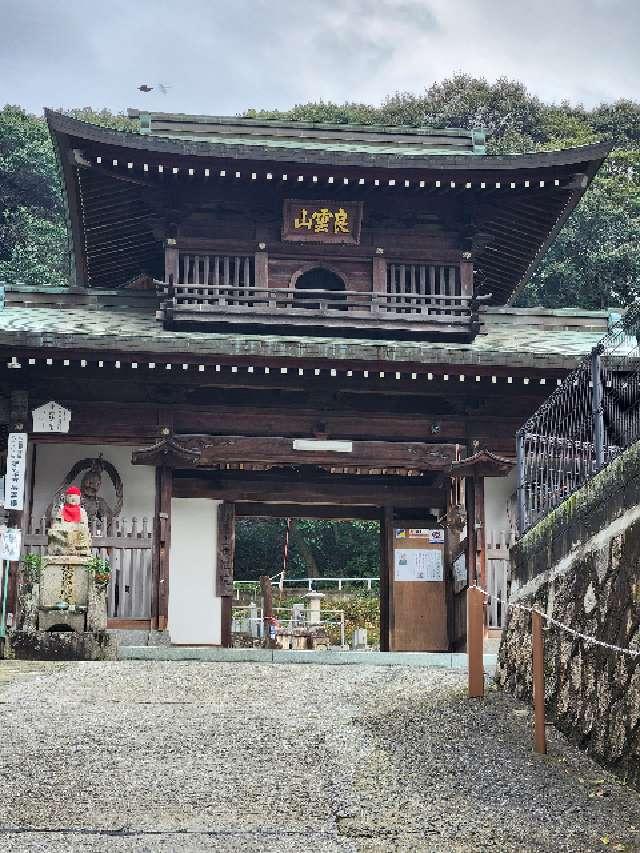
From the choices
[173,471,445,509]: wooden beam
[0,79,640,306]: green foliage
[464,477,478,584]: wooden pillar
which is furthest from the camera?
[0,79,640,306]: green foliage

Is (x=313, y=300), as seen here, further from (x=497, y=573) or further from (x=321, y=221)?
(x=497, y=573)

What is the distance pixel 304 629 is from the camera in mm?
29016

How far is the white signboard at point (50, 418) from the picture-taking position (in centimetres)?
1642

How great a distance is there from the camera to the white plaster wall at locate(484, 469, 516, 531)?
1727cm

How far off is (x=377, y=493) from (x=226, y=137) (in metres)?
7.12

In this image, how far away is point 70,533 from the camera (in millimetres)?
13516

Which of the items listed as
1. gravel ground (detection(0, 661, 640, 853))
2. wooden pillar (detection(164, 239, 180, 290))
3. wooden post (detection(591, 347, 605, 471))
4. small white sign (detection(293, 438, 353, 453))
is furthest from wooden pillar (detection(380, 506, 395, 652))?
wooden post (detection(591, 347, 605, 471))

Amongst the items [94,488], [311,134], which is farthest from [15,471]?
[311,134]

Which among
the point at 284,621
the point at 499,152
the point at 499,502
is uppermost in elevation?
the point at 499,152

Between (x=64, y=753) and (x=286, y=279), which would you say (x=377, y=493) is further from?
(x=64, y=753)

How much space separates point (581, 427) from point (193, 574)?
9237mm

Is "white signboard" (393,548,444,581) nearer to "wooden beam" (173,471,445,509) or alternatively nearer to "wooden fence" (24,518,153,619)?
"wooden beam" (173,471,445,509)

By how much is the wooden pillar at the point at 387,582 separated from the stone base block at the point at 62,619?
5740 mm

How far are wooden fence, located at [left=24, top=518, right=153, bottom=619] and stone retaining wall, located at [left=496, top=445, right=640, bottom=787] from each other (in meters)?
7.66
